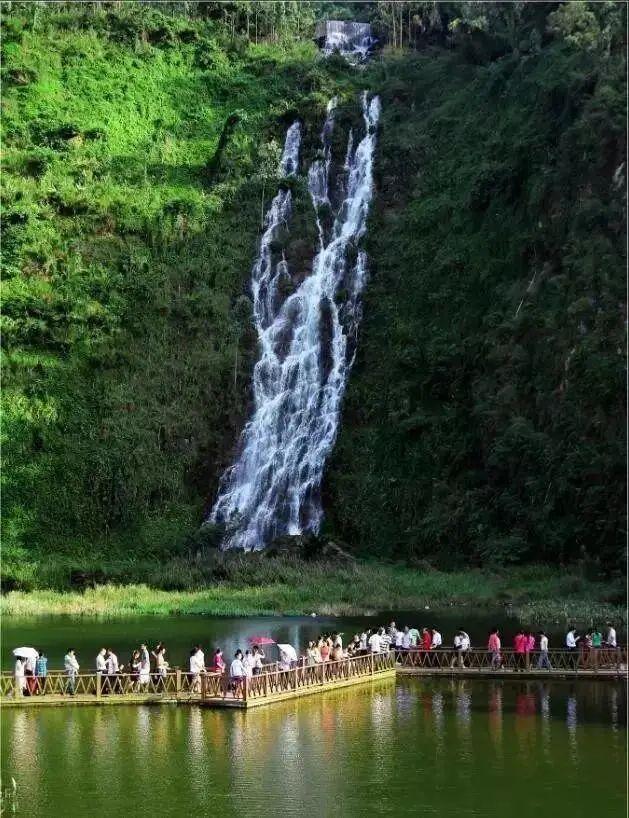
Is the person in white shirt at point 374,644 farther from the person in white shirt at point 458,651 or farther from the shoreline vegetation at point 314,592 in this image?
the shoreline vegetation at point 314,592

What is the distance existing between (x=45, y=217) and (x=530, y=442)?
34821 millimetres

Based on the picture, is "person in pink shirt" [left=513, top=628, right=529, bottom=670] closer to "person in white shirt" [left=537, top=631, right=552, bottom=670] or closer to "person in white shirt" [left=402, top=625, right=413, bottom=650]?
"person in white shirt" [left=537, top=631, right=552, bottom=670]

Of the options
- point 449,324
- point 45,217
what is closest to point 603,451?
point 449,324

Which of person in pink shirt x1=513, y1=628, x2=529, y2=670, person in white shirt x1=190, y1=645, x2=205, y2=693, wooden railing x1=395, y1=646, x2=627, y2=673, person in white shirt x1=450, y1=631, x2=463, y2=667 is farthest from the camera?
person in white shirt x1=450, y1=631, x2=463, y2=667

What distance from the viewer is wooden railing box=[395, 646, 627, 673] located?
42.2m

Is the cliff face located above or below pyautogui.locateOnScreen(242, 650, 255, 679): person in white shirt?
above

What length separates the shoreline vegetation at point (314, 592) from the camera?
182ft

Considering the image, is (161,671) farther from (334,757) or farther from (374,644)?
(334,757)

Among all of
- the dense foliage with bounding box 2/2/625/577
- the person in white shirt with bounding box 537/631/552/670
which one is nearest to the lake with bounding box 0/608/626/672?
the person in white shirt with bounding box 537/631/552/670

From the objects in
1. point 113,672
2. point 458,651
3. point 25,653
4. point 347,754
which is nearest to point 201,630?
point 458,651

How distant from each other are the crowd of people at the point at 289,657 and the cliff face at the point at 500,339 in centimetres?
1550

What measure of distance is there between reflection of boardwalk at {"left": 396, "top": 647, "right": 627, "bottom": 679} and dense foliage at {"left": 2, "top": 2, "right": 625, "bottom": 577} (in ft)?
55.3

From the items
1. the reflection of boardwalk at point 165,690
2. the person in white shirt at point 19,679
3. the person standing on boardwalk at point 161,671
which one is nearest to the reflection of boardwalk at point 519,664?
the reflection of boardwalk at point 165,690

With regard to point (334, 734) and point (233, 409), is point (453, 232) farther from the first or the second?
point (334, 734)
